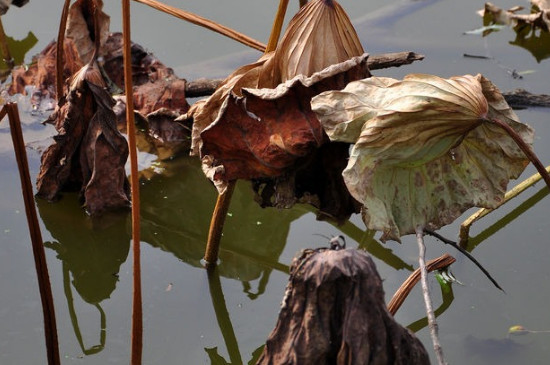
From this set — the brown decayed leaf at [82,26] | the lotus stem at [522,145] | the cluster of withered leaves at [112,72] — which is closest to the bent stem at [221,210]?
the lotus stem at [522,145]

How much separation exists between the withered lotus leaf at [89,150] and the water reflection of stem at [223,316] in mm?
374

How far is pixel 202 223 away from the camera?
7.75 ft

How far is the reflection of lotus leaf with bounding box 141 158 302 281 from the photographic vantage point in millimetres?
2191

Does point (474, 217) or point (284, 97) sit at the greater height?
point (284, 97)

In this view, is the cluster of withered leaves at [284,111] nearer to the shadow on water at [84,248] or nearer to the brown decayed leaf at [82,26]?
the shadow on water at [84,248]

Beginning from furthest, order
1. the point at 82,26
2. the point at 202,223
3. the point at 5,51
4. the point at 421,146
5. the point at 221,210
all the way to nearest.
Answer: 1. the point at 5,51
2. the point at 82,26
3. the point at 202,223
4. the point at 221,210
5. the point at 421,146

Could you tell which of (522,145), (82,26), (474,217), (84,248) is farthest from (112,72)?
(522,145)

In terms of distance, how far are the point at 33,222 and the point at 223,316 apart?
77 cm

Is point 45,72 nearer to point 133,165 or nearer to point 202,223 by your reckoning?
point 202,223

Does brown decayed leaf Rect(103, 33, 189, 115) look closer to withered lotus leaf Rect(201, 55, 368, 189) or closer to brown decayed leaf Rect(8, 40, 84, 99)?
brown decayed leaf Rect(8, 40, 84, 99)

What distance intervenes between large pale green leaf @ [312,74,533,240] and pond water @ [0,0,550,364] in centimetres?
33

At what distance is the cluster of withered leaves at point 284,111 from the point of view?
1631 millimetres

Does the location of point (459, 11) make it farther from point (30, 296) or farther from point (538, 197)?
point (30, 296)

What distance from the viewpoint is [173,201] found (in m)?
2.48
